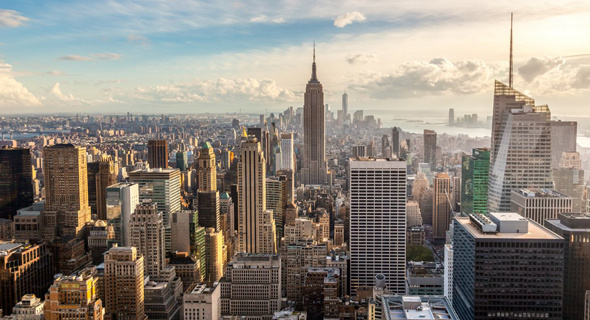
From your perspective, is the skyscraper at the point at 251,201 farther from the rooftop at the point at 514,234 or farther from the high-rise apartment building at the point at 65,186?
the rooftop at the point at 514,234

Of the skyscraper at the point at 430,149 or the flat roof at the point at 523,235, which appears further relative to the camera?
the skyscraper at the point at 430,149

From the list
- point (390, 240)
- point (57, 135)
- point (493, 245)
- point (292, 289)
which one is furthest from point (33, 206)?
point (493, 245)

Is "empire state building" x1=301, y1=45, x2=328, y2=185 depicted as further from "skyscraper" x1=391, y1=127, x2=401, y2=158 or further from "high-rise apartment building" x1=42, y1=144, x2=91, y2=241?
"high-rise apartment building" x1=42, y1=144, x2=91, y2=241

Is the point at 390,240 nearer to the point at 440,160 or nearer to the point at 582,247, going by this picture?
the point at 582,247

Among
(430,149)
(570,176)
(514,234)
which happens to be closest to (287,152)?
(430,149)

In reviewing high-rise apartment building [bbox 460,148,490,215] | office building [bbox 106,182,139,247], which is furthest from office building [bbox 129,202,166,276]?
high-rise apartment building [bbox 460,148,490,215]

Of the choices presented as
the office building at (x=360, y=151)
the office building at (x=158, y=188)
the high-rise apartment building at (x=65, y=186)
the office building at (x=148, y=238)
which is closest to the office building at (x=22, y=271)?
the office building at (x=148, y=238)

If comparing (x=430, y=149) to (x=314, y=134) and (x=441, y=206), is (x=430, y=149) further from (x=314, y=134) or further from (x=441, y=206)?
(x=314, y=134)
